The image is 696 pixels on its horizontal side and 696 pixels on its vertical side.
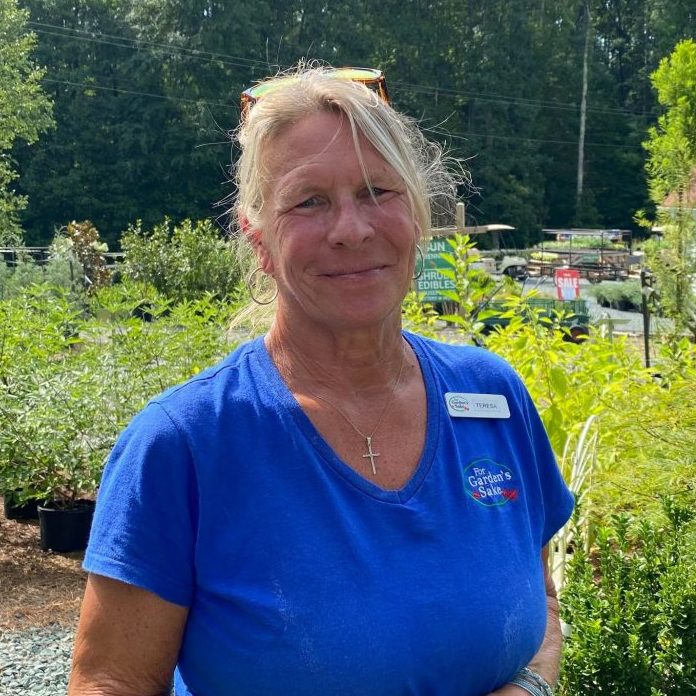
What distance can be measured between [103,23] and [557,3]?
91.6 feet

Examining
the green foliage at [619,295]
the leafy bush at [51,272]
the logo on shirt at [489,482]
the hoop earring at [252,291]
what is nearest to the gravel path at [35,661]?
the hoop earring at [252,291]

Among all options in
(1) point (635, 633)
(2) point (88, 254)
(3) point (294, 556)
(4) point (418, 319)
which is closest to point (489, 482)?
(3) point (294, 556)

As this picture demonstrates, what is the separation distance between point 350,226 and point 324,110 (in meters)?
0.21

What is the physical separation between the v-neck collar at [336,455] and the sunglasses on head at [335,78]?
45 centimetres

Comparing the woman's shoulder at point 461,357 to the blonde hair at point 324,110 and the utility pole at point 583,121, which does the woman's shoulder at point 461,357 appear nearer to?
the blonde hair at point 324,110

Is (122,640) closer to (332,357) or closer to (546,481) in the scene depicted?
(332,357)

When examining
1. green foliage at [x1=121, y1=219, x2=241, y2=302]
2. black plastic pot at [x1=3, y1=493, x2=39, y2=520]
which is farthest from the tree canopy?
black plastic pot at [x1=3, y1=493, x2=39, y2=520]

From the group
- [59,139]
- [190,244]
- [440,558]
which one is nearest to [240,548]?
[440,558]

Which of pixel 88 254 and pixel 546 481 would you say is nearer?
pixel 546 481

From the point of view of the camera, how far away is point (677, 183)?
9781 mm

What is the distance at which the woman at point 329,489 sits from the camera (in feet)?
4.31

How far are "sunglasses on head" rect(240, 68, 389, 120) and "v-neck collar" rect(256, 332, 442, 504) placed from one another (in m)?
0.45

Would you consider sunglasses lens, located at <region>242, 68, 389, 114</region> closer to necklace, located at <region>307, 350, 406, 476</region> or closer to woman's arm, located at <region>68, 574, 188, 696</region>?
necklace, located at <region>307, 350, 406, 476</region>

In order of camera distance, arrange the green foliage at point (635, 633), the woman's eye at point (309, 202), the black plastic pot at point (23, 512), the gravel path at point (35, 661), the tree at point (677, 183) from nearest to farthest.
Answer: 1. the woman's eye at point (309, 202)
2. the green foliage at point (635, 633)
3. the gravel path at point (35, 661)
4. the black plastic pot at point (23, 512)
5. the tree at point (677, 183)
